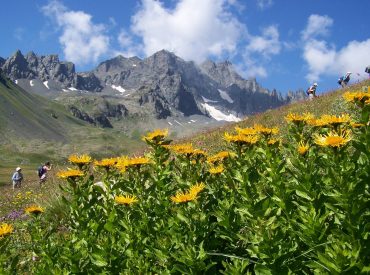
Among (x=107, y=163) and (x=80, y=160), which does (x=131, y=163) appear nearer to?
(x=107, y=163)

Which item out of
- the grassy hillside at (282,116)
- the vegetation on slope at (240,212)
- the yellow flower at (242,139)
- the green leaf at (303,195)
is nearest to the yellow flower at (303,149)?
the vegetation on slope at (240,212)

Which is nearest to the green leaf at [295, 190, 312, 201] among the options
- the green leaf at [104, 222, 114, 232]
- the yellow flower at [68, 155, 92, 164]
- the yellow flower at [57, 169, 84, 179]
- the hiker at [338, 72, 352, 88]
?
the green leaf at [104, 222, 114, 232]

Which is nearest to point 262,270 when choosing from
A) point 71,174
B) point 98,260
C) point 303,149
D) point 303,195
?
point 303,195

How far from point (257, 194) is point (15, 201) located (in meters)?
16.1

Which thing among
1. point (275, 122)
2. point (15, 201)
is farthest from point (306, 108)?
point (15, 201)

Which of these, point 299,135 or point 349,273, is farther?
point 299,135

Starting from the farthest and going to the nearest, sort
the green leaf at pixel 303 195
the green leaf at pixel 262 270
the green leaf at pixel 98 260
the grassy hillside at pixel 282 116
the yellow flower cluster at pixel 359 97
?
the grassy hillside at pixel 282 116 → the green leaf at pixel 98 260 → the yellow flower cluster at pixel 359 97 → the green leaf at pixel 303 195 → the green leaf at pixel 262 270

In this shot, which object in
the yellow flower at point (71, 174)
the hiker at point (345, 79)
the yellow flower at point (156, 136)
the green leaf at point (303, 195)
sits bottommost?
the green leaf at point (303, 195)

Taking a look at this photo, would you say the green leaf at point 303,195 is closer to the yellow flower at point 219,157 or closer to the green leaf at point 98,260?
the yellow flower at point 219,157

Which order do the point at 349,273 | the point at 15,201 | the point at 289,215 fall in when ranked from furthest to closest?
the point at 15,201, the point at 289,215, the point at 349,273

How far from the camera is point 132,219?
5.06 m

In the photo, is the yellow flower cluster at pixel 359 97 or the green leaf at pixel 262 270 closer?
the green leaf at pixel 262 270

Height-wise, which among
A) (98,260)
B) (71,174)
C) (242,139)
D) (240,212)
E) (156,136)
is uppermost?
(156,136)

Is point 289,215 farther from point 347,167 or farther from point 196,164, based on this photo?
point 196,164
